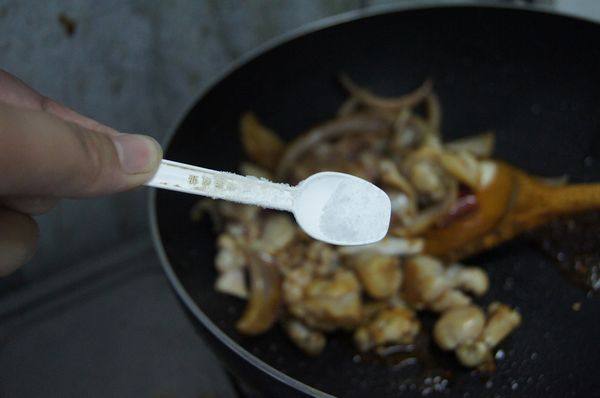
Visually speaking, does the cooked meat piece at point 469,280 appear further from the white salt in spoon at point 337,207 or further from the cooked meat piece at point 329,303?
the white salt in spoon at point 337,207

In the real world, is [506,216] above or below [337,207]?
below

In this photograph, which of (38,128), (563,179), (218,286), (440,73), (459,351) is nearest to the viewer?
(38,128)

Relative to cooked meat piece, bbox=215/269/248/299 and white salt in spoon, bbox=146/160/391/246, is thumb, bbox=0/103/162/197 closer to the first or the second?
white salt in spoon, bbox=146/160/391/246

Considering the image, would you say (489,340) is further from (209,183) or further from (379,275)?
(209,183)

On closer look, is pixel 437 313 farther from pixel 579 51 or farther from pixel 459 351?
pixel 579 51

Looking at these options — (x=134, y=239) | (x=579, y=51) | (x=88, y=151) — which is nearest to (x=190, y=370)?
(x=134, y=239)

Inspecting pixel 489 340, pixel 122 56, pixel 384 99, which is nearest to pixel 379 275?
pixel 489 340

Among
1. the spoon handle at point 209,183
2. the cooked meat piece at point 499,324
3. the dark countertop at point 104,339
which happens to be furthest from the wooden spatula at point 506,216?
the spoon handle at point 209,183

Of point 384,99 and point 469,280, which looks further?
point 384,99
